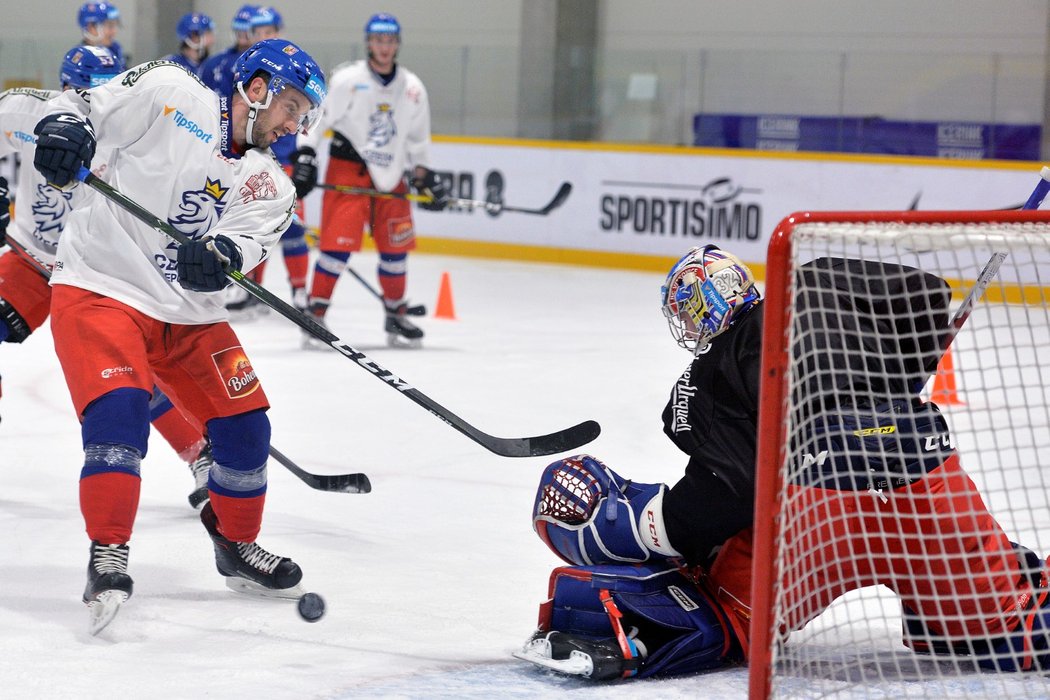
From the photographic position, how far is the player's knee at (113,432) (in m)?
2.59

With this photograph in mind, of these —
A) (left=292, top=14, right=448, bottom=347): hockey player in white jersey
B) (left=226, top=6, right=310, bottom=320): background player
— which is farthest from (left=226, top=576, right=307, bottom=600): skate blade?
(left=226, top=6, right=310, bottom=320): background player

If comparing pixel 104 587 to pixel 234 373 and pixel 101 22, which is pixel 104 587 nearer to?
pixel 234 373

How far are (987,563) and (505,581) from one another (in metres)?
1.03

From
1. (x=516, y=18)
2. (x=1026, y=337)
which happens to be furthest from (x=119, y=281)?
(x=516, y=18)

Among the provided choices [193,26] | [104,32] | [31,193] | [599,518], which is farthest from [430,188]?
[599,518]

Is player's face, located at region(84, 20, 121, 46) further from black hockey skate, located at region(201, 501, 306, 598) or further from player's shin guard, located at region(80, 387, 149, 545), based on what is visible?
player's shin guard, located at region(80, 387, 149, 545)

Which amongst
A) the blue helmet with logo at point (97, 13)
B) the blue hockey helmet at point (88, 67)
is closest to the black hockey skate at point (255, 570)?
the blue hockey helmet at point (88, 67)

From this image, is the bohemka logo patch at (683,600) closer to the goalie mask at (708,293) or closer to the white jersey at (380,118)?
the goalie mask at (708,293)

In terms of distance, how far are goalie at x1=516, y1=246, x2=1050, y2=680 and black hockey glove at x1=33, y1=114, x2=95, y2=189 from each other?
1.08m

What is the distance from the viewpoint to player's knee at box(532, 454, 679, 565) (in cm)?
255

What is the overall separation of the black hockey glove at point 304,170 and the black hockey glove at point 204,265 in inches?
136

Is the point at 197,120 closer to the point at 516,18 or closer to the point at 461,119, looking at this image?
the point at 461,119

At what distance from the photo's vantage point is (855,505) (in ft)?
8.12

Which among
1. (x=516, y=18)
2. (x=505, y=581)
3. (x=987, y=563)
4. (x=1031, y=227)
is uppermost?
(x=516, y=18)
